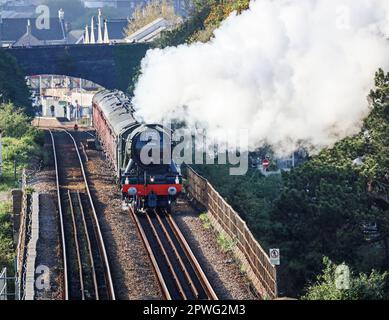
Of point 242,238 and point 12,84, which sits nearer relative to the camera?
point 242,238

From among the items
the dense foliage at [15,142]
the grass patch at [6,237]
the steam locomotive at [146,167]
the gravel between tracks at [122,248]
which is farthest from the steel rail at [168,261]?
the dense foliage at [15,142]

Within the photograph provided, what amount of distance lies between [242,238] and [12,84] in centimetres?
3739

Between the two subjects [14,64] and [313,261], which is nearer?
[313,261]

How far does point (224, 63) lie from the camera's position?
2859 centimetres

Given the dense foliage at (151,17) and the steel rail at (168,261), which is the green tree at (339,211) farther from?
the dense foliage at (151,17)

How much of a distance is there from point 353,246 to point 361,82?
6961 millimetres

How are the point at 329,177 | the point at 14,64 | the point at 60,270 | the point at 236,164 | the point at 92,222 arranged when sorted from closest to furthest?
the point at 60,270, the point at 329,177, the point at 92,222, the point at 236,164, the point at 14,64

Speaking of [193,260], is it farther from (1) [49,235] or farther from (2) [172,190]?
(2) [172,190]

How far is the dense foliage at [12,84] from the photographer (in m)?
54.6

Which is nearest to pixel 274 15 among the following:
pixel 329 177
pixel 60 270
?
pixel 329 177

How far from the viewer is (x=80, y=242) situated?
22.8 meters

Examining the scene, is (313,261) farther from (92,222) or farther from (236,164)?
(236,164)

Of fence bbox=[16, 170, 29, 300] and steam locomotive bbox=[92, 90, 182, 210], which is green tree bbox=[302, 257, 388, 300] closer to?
fence bbox=[16, 170, 29, 300]

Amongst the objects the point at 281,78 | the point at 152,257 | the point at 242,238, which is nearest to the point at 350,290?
the point at 242,238
